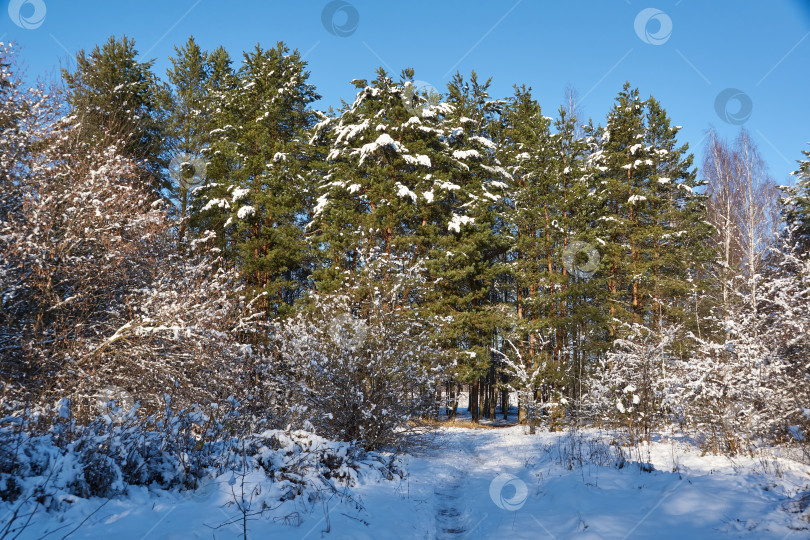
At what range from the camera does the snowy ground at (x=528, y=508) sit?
4340 millimetres

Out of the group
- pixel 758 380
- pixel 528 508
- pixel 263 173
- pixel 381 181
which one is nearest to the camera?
pixel 528 508

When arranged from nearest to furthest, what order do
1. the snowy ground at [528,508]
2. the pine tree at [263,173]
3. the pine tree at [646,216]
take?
1. the snowy ground at [528,508]
2. the pine tree at [646,216]
3. the pine tree at [263,173]

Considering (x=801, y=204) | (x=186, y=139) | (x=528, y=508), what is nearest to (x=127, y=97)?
(x=186, y=139)

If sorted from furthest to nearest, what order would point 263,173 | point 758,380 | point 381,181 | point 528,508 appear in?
point 263,173 → point 381,181 → point 758,380 → point 528,508

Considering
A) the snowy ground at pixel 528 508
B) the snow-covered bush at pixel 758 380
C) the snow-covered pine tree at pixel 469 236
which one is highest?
the snow-covered pine tree at pixel 469 236

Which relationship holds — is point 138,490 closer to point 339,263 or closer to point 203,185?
point 339,263

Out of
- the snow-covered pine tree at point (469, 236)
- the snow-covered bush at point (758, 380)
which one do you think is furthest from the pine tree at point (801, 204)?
the snow-covered bush at point (758, 380)

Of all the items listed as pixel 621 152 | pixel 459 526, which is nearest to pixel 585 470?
pixel 459 526

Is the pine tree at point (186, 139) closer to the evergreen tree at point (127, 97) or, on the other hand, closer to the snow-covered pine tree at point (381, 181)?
the evergreen tree at point (127, 97)

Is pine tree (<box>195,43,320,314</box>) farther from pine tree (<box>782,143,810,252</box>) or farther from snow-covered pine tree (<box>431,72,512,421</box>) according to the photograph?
pine tree (<box>782,143,810,252</box>)

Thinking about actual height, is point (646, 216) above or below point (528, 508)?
above

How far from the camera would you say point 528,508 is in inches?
250

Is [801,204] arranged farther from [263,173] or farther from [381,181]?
[263,173]

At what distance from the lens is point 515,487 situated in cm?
774
